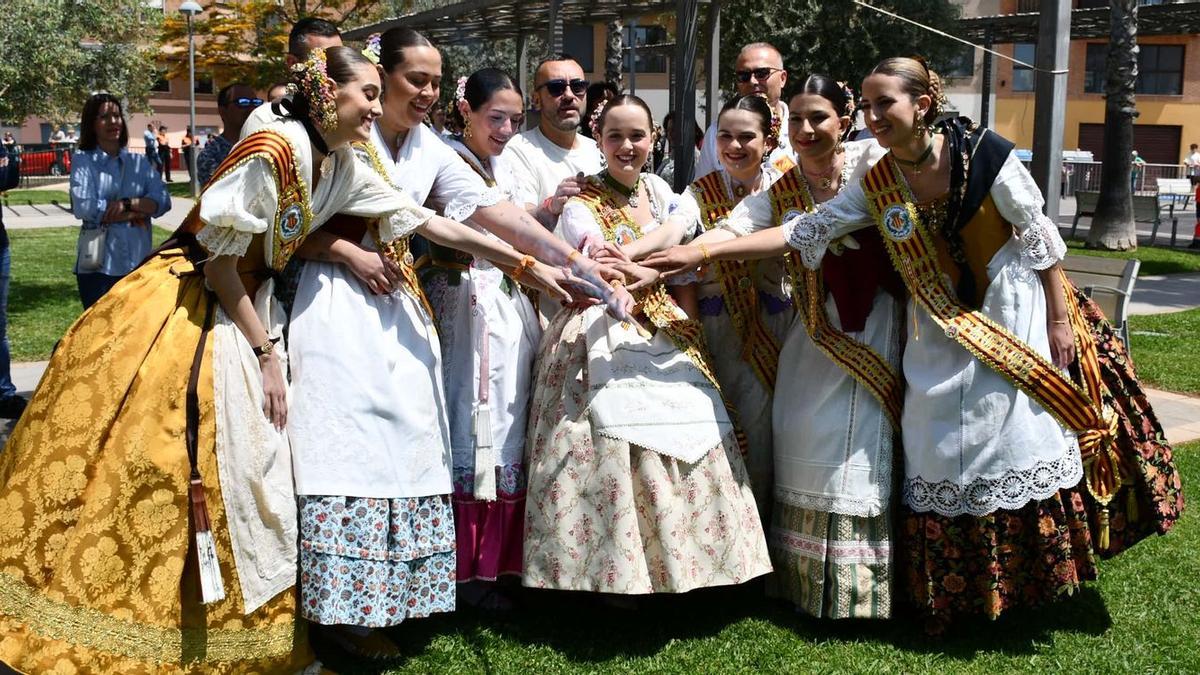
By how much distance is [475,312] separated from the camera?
4082 millimetres

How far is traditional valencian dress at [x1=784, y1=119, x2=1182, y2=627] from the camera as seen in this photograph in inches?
145

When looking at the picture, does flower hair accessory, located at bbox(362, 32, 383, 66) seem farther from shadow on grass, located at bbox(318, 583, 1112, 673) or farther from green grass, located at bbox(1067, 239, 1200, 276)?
green grass, located at bbox(1067, 239, 1200, 276)

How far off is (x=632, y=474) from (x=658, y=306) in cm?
66

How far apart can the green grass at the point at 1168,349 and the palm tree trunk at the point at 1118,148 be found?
5.98 metres

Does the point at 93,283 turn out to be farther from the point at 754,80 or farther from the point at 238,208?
the point at 238,208

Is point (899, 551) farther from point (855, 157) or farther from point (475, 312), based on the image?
point (475, 312)

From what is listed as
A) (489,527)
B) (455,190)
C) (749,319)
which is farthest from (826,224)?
(489,527)

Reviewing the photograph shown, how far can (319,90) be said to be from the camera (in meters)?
3.21

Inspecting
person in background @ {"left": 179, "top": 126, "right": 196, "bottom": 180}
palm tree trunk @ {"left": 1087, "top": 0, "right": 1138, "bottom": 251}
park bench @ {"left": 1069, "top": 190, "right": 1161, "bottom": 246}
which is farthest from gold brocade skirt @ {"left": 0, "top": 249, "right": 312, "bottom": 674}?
person in background @ {"left": 179, "top": 126, "right": 196, "bottom": 180}

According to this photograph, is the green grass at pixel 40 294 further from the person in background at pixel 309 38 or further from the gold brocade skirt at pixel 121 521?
the gold brocade skirt at pixel 121 521

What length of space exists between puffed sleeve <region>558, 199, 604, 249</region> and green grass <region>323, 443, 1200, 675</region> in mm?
1313

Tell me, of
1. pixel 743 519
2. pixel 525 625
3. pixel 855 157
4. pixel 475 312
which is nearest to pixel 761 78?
pixel 855 157

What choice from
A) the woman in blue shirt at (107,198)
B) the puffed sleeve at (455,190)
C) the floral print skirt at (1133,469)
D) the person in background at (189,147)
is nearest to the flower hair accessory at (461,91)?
the puffed sleeve at (455,190)

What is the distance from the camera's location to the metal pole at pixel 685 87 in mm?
6035
